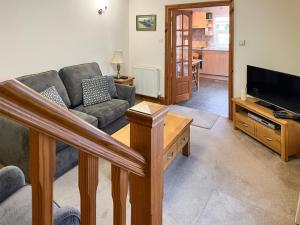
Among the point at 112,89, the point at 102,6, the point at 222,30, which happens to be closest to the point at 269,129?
the point at 112,89

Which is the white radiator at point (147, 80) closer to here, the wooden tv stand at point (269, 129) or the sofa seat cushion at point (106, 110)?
the sofa seat cushion at point (106, 110)

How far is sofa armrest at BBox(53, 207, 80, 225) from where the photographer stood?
4.00 feet

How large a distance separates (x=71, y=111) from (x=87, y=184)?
2781 millimetres

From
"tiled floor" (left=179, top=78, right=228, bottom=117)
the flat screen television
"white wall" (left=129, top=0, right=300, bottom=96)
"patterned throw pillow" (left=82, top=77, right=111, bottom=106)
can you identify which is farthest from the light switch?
"patterned throw pillow" (left=82, top=77, right=111, bottom=106)

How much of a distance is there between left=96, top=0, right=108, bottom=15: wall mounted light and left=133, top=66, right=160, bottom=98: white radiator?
1353 mm

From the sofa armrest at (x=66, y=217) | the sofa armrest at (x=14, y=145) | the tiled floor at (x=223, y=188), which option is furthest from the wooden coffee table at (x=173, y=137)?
the sofa armrest at (x=66, y=217)

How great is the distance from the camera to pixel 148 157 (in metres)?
0.87

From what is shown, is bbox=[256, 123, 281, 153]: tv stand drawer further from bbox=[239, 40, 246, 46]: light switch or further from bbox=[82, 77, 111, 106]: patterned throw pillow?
bbox=[82, 77, 111, 106]: patterned throw pillow

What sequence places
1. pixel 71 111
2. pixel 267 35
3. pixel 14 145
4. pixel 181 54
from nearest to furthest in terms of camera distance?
pixel 14 145 → pixel 71 111 → pixel 267 35 → pixel 181 54

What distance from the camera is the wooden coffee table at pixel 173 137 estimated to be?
273 centimetres

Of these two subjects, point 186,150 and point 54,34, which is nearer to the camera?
point 186,150

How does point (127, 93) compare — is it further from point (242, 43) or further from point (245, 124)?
point (242, 43)

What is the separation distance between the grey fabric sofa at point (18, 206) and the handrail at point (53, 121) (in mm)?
641

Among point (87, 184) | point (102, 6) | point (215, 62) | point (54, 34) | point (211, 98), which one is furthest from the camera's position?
point (215, 62)
